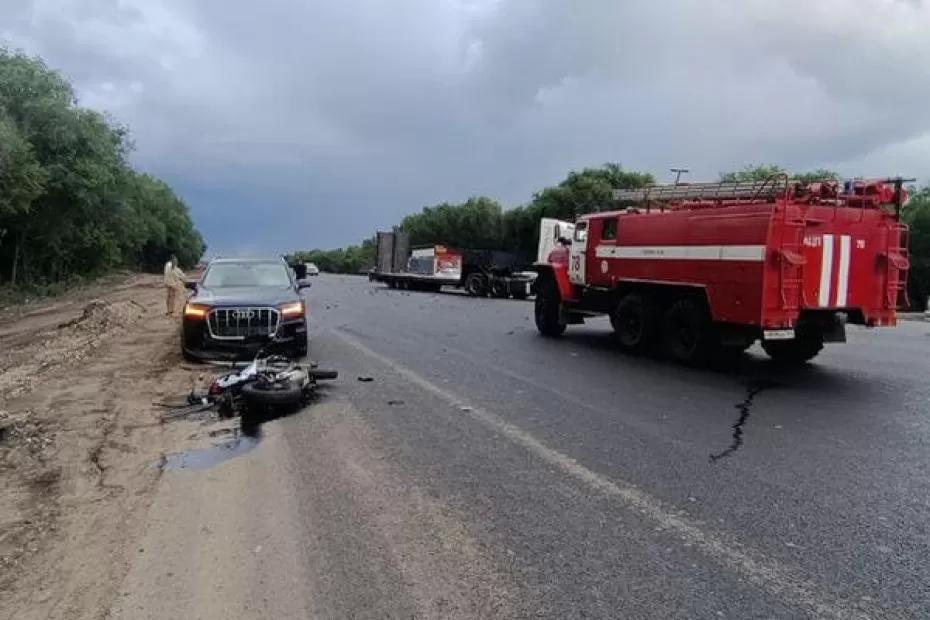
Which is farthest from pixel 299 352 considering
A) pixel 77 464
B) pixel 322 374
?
pixel 77 464

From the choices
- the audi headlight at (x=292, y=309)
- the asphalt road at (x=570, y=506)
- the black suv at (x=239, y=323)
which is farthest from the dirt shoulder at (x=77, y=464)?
the audi headlight at (x=292, y=309)

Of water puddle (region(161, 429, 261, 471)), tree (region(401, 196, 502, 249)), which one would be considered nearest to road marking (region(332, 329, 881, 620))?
water puddle (region(161, 429, 261, 471))

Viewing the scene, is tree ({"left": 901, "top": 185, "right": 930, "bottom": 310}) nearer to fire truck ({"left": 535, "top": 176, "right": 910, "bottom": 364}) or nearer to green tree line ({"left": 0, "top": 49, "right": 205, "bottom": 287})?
fire truck ({"left": 535, "top": 176, "right": 910, "bottom": 364})

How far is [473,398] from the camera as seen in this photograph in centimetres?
864

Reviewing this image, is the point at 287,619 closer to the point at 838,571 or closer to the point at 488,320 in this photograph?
the point at 838,571

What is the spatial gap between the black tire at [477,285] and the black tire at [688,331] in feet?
82.2

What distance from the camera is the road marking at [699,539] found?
11.9 feet

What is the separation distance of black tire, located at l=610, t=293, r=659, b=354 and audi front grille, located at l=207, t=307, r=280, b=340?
6.26m

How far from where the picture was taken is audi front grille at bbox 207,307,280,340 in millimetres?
10906

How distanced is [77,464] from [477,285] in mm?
32216

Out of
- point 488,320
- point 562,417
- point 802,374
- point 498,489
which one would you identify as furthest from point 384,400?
point 488,320

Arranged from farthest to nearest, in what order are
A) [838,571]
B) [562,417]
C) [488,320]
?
[488,320] < [562,417] < [838,571]

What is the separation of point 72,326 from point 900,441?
697 inches

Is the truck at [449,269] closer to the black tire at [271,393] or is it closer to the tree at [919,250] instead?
the tree at [919,250]
